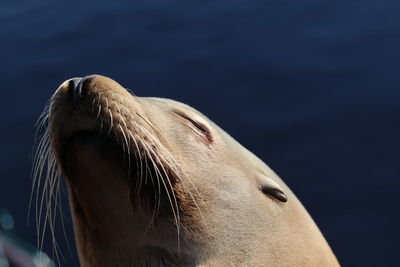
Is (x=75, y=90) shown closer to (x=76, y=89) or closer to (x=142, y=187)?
(x=76, y=89)

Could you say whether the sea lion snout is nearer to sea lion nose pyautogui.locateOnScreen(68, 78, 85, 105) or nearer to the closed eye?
sea lion nose pyautogui.locateOnScreen(68, 78, 85, 105)

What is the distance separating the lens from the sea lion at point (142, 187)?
2.27 m

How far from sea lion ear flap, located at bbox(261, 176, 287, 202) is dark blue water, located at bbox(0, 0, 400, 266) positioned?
91.9 inches

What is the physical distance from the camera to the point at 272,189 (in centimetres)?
275

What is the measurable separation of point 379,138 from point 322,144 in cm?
43

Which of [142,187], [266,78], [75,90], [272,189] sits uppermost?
[75,90]

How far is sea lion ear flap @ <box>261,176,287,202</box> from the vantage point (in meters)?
2.74

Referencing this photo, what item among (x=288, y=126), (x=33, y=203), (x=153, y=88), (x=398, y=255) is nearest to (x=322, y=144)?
(x=288, y=126)

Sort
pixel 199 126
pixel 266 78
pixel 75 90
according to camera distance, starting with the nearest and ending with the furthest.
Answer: pixel 75 90, pixel 199 126, pixel 266 78

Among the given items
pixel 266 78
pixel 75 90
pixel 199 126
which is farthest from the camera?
pixel 266 78

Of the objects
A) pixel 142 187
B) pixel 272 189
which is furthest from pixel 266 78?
pixel 142 187

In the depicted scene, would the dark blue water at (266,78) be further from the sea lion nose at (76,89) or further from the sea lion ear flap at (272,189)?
the sea lion nose at (76,89)

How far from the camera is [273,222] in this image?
265cm

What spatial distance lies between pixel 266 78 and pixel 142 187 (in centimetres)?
430
